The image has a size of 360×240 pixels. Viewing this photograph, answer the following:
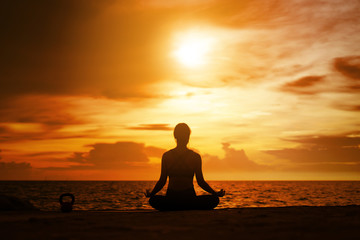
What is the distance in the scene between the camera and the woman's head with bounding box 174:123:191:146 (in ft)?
27.2

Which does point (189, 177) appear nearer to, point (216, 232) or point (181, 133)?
point (181, 133)

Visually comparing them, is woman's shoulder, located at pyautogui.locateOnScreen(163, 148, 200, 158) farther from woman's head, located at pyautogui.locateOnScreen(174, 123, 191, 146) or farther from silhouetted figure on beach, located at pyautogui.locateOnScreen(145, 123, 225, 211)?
woman's head, located at pyautogui.locateOnScreen(174, 123, 191, 146)

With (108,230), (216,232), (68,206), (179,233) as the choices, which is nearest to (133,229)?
(108,230)

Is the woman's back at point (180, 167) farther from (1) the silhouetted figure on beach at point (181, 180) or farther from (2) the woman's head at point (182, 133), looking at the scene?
(2) the woman's head at point (182, 133)

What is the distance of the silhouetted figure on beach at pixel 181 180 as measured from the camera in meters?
8.23

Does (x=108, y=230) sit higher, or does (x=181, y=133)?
(x=181, y=133)

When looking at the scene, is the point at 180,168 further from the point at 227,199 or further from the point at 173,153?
the point at 227,199

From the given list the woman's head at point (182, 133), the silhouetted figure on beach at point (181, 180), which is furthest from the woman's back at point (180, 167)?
the woman's head at point (182, 133)

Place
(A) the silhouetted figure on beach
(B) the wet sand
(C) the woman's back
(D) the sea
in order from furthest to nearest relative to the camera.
Result: (D) the sea → (C) the woman's back → (A) the silhouetted figure on beach → (B) the wet sand

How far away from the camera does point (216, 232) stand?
4.79m

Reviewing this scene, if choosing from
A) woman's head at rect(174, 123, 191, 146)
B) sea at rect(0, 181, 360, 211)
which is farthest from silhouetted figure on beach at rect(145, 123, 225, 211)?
sea at rect(0, 181, 360, 211)

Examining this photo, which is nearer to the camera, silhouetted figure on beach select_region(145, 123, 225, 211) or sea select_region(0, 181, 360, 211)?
silhouetted figure on beach select_region(145, 123, 225, 211)

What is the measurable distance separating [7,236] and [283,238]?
374 centimetres

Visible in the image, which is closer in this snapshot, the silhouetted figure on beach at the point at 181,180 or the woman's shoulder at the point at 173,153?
the silhouetted figure on beach at the point at 181,180
